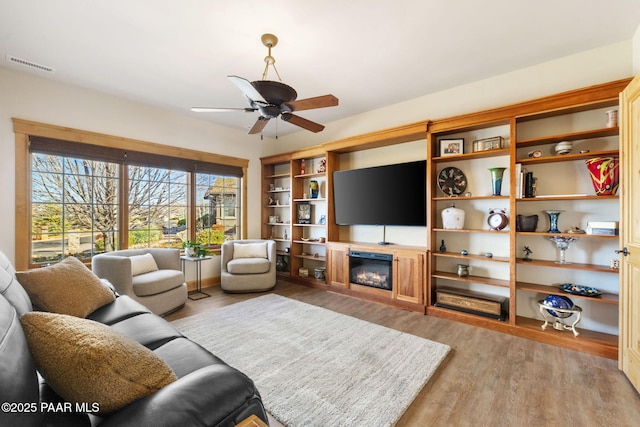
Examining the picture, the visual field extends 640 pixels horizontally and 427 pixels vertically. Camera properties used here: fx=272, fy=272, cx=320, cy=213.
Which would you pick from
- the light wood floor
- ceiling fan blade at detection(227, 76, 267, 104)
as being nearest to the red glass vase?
the light wood floor

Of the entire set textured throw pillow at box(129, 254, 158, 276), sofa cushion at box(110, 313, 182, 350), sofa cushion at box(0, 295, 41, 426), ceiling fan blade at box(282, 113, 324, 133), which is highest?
ceiling fan blade at box(282, 113, 324, 133)

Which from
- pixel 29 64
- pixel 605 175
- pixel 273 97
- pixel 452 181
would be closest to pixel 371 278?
pixel 452 181

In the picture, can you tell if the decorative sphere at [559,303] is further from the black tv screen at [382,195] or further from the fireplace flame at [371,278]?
the fireplace flame at [371,278]

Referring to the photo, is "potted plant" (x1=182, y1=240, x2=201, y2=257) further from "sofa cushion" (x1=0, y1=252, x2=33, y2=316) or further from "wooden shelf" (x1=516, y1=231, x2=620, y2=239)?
"wooden shelf" (x1=516, y1=231, x2=620, y2=239)

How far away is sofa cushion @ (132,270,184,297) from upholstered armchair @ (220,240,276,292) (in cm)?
78

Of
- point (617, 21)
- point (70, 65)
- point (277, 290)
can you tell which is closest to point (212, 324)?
point (277, 290)

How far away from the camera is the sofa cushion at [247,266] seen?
4.17m

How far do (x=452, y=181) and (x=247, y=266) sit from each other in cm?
313

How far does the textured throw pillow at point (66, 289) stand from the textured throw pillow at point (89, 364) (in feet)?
3.35

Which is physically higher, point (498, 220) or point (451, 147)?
point (451, 147)

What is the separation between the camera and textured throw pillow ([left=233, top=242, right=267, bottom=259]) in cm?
447

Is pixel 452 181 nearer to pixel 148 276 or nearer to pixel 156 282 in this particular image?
pixel 156 282

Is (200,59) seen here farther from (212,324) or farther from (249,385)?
(249,385)

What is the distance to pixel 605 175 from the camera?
2.39 meters
